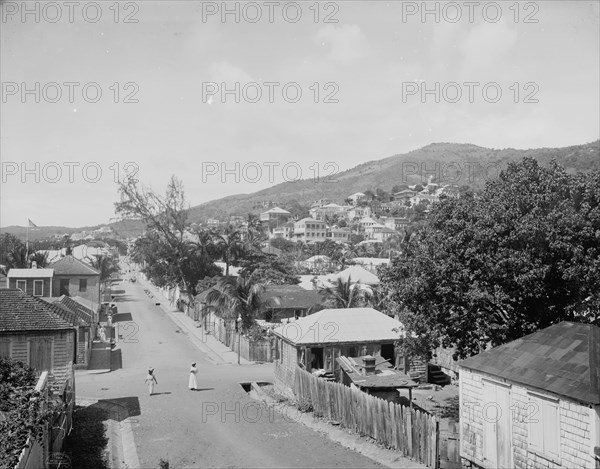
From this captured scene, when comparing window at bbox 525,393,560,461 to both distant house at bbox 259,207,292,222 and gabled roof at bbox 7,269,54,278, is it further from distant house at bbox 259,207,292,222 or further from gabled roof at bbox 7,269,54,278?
distant house at bbox 259,207,292,222

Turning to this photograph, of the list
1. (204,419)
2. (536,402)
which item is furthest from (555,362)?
(204,419)

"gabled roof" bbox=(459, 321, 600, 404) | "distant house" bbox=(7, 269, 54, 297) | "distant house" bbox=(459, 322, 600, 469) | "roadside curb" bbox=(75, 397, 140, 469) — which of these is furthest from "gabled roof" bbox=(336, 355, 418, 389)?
"distant house" bbox=(7, 269, 54, 297)

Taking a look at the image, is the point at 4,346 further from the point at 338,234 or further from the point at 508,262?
the point at 338,234

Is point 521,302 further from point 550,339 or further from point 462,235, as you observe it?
point 550,339

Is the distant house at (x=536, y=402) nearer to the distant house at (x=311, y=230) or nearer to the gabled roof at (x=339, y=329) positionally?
the gabled roof at (x=339, y=329)

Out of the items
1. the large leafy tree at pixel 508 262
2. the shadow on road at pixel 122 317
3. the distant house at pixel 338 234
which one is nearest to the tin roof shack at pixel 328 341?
the large leafy tree at pixel 508 262

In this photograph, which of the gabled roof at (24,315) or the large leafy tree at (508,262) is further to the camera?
the gabled roof at (24,315)
